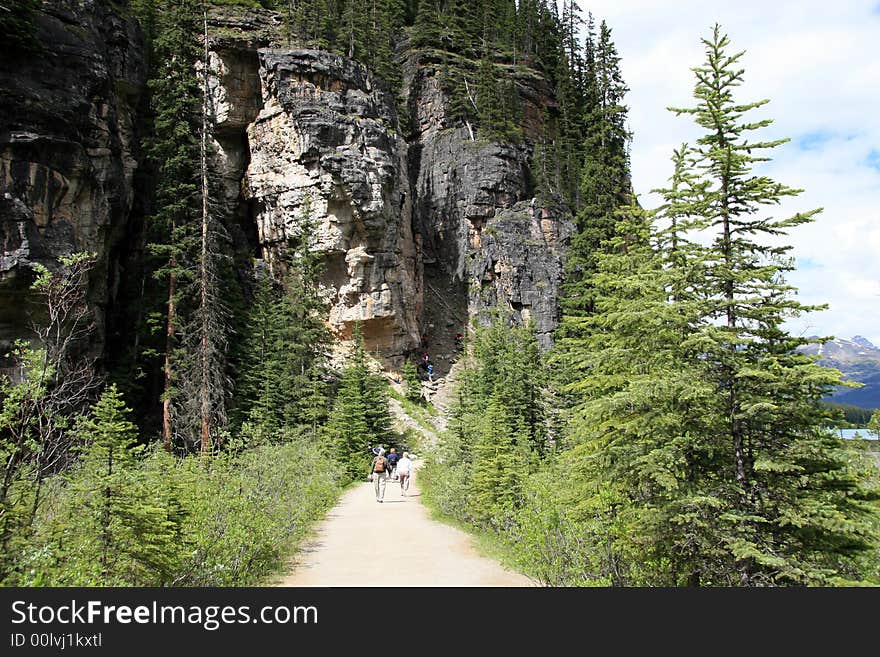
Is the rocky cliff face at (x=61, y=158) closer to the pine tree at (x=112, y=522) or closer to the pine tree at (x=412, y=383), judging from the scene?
the pine tree at (x=412, y=383)

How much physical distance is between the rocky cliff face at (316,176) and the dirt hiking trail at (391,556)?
1905 centimetres

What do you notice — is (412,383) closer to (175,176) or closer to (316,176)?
(316,176)

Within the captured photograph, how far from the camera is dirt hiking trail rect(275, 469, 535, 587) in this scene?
777 cm

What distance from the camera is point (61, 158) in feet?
79.5

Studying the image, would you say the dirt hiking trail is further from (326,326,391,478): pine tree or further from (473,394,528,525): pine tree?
(326,326,391,478): pine tree

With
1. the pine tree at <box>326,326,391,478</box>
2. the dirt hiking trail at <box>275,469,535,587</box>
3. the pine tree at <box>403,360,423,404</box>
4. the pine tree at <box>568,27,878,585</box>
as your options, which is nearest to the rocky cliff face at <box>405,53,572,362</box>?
the pine tree at <box>403,360,423,404</box>

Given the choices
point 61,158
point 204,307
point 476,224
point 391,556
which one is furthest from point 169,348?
point 476,224

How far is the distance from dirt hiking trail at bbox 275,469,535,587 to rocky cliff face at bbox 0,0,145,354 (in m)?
18.1

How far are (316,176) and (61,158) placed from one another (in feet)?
47.4

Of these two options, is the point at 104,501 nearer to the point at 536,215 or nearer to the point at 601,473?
the point at 601,473

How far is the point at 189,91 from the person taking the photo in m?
27.8

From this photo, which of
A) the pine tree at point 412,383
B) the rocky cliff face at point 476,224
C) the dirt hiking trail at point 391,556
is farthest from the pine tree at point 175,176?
the rocky cliff face at point 476,224

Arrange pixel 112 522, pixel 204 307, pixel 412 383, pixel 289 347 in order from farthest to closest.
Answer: pixel 412 383
pixel 289 347
pixel 204 307
pixel 112 522

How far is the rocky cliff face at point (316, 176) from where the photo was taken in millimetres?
24031
